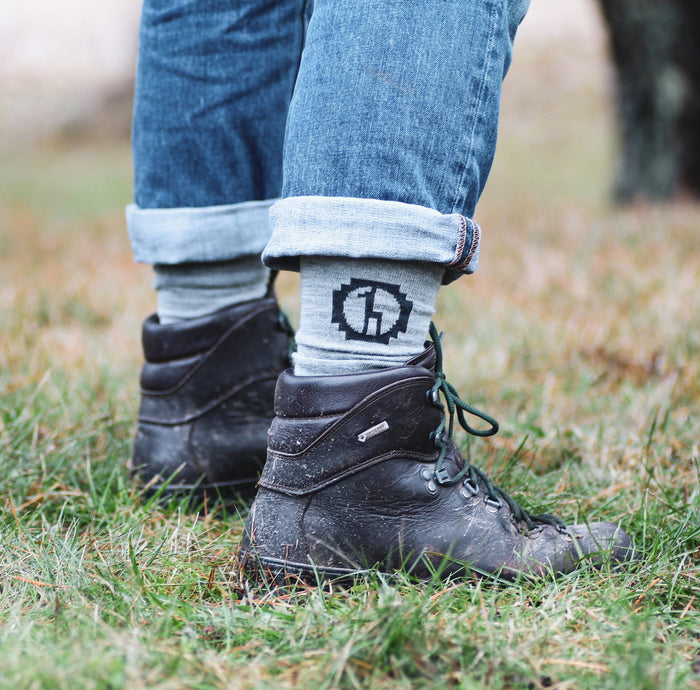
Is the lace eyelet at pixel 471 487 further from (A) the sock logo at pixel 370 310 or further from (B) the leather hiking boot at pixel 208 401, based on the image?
(B) the leather hiking boot at pixel 208 401

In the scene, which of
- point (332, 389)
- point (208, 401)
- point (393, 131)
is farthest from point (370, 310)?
point (208, 401)

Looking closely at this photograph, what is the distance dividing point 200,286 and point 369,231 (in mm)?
530

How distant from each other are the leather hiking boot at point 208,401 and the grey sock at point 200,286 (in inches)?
2.1

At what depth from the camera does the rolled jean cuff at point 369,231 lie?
0.92 meters

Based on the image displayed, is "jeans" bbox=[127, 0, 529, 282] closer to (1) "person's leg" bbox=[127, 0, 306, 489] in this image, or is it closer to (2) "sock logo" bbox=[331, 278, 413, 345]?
(2) "sock logo" bbox=[331, 278, 413, 345]

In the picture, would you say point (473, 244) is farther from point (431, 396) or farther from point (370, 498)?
point (370, 498)

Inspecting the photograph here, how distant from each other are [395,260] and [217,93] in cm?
58

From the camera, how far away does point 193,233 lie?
4.26ft

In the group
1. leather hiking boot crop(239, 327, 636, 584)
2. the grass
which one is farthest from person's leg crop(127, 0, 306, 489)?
leather hiking boot crop(239, 327, 636, 584)

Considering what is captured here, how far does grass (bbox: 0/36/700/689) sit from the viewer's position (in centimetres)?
78

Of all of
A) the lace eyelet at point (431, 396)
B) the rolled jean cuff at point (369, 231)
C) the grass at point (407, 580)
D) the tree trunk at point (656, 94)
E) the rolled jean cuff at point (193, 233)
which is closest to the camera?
the grass at point (407, 580)

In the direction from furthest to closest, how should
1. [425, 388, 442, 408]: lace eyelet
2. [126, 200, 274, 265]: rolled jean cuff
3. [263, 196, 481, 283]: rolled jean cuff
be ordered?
1. [126, 200, 274, 265]: rolled jean cuff
2. [425, 388, 442, 408]: lace eyelet
3. [263, 196, 481, 283]: rolled jean cuff

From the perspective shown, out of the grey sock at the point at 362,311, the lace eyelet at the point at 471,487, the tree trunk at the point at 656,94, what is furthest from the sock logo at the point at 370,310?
the tree trunk at the point at 656,94

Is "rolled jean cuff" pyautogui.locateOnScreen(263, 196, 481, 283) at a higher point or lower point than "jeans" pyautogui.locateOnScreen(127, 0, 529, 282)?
lower
